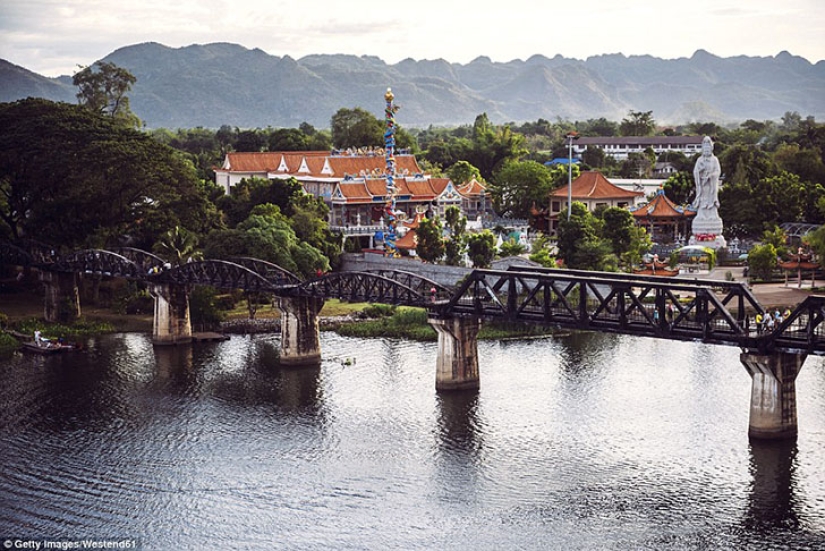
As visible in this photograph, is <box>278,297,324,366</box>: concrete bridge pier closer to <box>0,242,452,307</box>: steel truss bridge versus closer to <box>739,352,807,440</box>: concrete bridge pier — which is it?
<box>0,242,452,307</box>: steel truss bridge

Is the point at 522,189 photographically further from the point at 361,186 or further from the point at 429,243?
the point at 429,243

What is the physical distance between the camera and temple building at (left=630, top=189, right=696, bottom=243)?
4466 inches

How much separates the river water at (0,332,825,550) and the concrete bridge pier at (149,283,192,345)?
203 inches

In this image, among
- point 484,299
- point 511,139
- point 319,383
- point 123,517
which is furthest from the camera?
point 511,139

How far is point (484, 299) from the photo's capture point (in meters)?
59.9

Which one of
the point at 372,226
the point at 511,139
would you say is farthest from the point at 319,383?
the point at 511,139

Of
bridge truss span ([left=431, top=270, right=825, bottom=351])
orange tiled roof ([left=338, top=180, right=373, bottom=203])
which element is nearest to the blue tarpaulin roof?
orange tiled roof ([left=338, top=180, right=373, bottom=203])

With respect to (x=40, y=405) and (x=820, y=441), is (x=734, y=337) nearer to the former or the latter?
(x=820, y=441)

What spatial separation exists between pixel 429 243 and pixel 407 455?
47620mm

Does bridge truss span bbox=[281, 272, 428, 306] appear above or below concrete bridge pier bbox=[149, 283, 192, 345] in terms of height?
above

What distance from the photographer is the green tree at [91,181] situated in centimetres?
8725

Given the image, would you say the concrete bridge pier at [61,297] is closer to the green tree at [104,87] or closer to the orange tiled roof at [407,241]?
the orange tiled roof at [407,241]

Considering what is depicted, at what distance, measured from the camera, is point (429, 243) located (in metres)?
96.8

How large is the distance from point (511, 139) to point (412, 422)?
114 m
